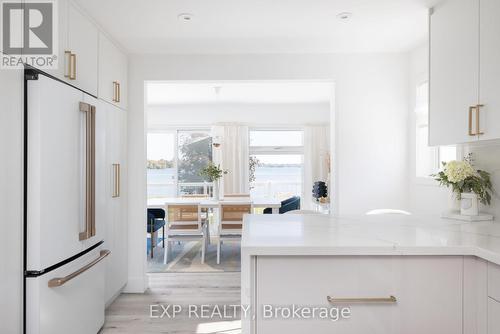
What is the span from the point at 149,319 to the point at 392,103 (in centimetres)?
299

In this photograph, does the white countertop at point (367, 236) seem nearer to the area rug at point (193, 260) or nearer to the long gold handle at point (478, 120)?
the long gold handle at point (478, 120)

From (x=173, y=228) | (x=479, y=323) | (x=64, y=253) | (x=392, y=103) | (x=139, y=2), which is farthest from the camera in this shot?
(x=173, y=228)

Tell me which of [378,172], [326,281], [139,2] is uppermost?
[139,2]

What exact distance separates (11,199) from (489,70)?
2505 mm

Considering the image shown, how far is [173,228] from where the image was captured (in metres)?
4.61

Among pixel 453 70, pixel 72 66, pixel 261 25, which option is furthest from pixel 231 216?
pixel 453 70

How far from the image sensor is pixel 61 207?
6.53 feet

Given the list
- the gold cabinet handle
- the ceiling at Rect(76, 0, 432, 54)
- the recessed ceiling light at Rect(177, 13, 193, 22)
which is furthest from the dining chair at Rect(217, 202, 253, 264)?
the recessed ceiling light at Rect(177, 13, 193, 22)

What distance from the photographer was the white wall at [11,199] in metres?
1.70

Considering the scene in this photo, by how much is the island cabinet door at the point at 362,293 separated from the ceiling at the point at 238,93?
395 cm

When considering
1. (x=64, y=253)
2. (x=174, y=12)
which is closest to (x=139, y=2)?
(x=174, y=12)

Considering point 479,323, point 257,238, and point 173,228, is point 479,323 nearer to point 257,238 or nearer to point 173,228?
point 257,238

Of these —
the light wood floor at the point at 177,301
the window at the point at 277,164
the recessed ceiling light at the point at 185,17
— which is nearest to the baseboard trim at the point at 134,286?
the light wood floor at the point at 177,301

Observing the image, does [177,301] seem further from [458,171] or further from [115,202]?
[458,171]
